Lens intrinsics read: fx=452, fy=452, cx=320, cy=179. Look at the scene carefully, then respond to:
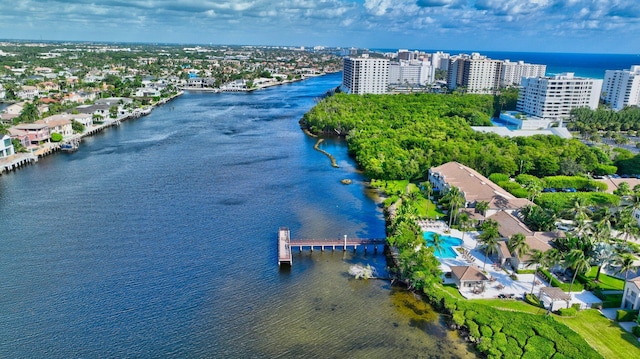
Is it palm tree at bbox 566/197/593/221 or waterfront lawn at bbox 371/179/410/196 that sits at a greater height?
palm tree at bbox 566/197/593/221

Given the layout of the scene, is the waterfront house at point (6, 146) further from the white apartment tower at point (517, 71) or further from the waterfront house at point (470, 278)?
the white apartment tower at point (517, 71)

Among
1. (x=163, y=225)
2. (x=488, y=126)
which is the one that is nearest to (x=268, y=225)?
(x=163, y=225)

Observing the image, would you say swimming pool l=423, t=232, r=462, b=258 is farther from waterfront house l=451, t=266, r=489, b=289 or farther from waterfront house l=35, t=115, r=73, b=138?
waterfront house l=35, t=115, r=73, b=138

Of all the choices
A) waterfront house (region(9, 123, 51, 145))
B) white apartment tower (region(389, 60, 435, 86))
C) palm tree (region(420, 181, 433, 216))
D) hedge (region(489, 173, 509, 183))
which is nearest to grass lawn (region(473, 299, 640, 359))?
palm tree (region(420, 181, 433, 216))

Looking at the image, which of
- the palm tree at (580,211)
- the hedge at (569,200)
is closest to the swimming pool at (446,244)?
the palm tree at (580,211)

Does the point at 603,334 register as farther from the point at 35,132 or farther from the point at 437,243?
the point at 35,132

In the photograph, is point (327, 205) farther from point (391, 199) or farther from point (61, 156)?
point (61, 156)

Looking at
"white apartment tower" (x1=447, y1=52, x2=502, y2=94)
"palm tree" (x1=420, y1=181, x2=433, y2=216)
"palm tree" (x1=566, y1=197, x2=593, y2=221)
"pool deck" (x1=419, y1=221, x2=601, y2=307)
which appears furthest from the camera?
"white apartment tower" (x1=447, y1=52, x2=502, y2=94)

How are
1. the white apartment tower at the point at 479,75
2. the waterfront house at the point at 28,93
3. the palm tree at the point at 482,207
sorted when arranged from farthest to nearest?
1. the white apartment tower at the point at 479,75
2. the waterfront house at the point at 28,93
3. the palm tree at the point at 482,207
